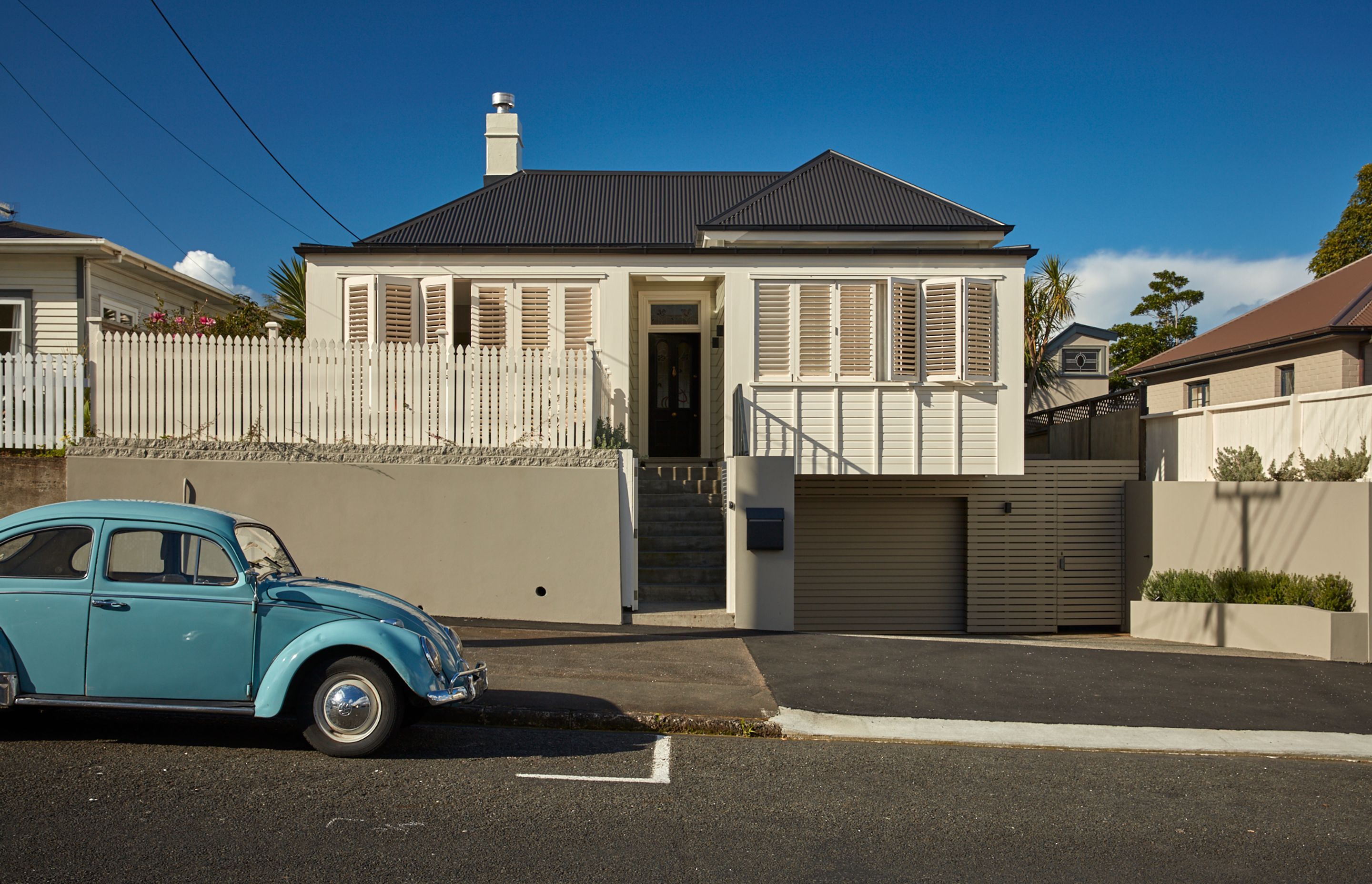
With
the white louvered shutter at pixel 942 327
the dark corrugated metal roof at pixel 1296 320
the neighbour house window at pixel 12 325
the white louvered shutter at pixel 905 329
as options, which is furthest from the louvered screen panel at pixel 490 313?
the dark corrugated metal roof at pixel 1296 320

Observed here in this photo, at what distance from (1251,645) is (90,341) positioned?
13896 millimetres

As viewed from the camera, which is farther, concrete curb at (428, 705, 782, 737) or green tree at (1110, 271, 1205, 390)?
green tree at (1110, 271, 1205, 390)

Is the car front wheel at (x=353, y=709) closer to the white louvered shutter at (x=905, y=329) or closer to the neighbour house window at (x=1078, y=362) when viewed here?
the white louvered shutter at (x=905, y=329)

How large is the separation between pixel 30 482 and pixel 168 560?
21.0 feet

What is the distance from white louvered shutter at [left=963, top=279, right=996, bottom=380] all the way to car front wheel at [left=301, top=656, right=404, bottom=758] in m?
9.90

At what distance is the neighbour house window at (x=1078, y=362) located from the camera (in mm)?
33906

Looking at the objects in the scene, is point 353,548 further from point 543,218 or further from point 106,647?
point 543,218

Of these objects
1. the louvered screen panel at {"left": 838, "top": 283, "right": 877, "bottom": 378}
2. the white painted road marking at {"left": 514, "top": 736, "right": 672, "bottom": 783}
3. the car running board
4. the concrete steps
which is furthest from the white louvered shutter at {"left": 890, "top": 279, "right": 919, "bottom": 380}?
the car running board

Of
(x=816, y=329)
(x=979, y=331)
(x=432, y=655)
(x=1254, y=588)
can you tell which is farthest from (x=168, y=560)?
(x=1254, y=588)

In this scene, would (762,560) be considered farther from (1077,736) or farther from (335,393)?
(335,393)

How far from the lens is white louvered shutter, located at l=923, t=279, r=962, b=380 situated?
1361 cm

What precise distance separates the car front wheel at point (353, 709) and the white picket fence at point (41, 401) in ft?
23.8

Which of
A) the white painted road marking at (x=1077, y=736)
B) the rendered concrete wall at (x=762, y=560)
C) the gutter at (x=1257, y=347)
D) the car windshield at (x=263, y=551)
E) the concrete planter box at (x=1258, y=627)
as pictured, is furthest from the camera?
Result: the gutter at (x=1257, y=347)

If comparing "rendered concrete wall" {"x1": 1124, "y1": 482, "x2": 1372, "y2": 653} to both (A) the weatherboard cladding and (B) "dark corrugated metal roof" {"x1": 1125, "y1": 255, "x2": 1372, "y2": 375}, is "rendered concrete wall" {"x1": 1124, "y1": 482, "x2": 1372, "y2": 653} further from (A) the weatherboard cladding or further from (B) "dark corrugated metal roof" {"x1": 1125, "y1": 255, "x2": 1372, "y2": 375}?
(B) "dark corrugated metal roof" {"x1": 1125, "y1": 255, "x2": 1372, "y2": 375}
